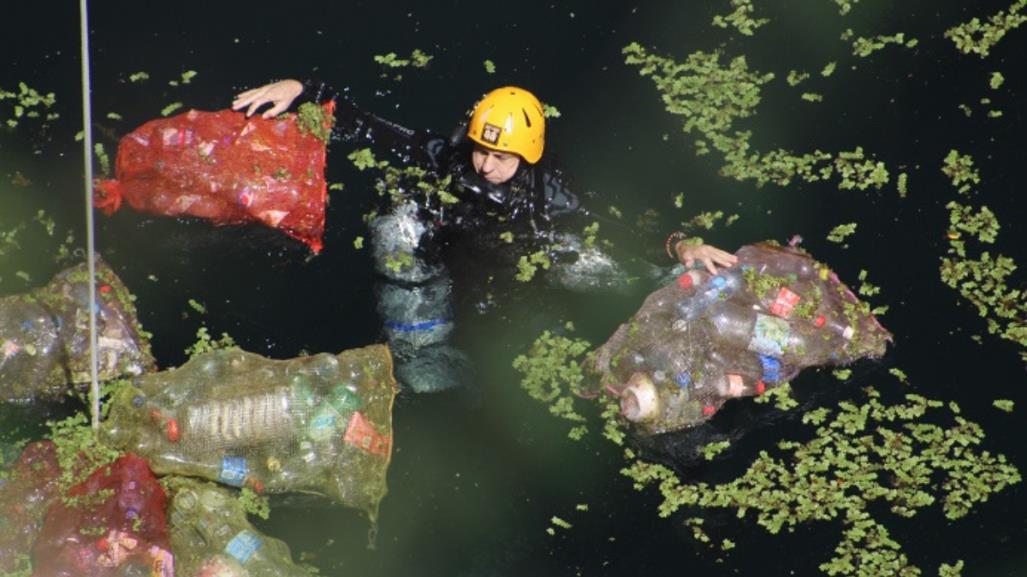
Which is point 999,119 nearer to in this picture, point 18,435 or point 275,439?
point 275,439

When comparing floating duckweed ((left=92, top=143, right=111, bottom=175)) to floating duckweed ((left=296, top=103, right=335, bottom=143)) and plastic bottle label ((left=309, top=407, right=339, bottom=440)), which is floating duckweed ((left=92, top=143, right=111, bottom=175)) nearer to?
floating duckweed ((left=296, top=103, right=335, bottom=143))

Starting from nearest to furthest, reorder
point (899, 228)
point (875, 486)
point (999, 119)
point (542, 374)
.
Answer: point (875, 486) < point (542, 374) < point (899, 228) < point (999, 119)

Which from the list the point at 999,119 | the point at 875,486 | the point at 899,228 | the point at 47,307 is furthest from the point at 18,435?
the point at 999,119

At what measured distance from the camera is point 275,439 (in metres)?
6.41

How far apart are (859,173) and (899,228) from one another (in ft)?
1.71

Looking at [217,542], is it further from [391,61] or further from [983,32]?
[983,32]

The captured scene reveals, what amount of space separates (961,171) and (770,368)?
2359mm

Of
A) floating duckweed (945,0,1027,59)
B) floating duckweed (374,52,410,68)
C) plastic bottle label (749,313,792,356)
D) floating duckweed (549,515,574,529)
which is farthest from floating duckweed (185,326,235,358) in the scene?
floating duckweed (945,0,1027,59)

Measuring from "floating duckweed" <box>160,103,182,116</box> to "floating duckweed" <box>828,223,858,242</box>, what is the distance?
4.32 metres

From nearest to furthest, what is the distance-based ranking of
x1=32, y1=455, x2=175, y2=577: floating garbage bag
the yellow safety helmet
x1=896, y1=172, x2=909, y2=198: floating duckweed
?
x1=32, y1=455, x2=175, y2=577: floating garbage bag
the yellow safety helmet
x1=896, y1=172, x2=909, y2=198: floating duckweed

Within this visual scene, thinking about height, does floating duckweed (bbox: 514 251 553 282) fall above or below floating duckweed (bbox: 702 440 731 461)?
above

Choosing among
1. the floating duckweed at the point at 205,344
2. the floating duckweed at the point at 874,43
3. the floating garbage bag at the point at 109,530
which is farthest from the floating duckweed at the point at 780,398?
the floating garbage bag at the point at 109,530

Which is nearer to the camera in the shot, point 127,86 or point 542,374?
point 542,374

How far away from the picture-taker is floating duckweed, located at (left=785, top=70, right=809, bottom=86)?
29.2ft
